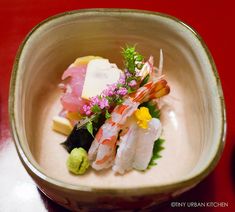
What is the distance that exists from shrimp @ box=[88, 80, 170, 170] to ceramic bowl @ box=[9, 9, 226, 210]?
0.06 meters

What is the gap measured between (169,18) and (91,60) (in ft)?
0.98

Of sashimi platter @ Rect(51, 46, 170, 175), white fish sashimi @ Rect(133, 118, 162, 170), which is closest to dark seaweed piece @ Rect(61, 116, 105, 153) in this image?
sashimi platter @ Rect(51, 46, 170, 175)

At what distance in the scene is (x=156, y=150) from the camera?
4.16 ft

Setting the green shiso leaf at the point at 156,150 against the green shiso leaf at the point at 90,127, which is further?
the green shiso leaf at the point at 156,150

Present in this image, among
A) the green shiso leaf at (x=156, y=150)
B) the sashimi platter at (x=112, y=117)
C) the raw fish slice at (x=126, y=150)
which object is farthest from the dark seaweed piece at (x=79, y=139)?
the green shiso leaf at (x=156, y=150)

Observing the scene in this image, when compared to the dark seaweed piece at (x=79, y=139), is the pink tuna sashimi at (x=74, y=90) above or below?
above

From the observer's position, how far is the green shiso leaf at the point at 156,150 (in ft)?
4.05

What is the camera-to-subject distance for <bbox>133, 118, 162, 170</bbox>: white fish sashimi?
1188mm

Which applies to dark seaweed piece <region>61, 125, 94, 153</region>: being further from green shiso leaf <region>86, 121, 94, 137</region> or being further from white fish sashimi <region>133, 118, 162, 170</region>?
white fish sashimi <region>133, 118, 162, 170</region>

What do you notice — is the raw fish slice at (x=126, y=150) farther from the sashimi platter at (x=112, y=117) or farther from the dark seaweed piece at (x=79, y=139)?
the dark seaweed piece at (x=79, y=139)

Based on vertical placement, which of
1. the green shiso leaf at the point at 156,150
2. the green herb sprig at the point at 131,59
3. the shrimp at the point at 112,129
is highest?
the green herb sprig at the point at 131,59

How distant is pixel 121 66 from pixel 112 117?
1.12ft

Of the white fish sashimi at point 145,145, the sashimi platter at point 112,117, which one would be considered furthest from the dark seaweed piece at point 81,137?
the white fish sashimi at point 145,145

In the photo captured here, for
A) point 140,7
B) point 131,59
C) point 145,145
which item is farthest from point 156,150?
point 140,7
